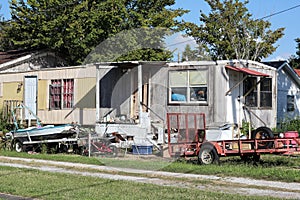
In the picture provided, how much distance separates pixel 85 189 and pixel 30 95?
1355cm

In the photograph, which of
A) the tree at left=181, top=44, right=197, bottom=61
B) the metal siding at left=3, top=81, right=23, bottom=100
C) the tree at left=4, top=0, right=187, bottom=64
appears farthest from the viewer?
the tree at left=4, top=0, right=187, bottom=64

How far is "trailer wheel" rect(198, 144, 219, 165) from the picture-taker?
1418cm

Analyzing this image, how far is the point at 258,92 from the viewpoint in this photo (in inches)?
818

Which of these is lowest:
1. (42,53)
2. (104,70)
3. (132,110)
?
(132,110)

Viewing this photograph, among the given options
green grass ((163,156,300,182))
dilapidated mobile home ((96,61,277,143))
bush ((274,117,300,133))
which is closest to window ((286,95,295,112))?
bush ((274,117,300,133))

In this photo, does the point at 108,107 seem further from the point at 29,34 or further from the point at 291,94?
the point at 29,34

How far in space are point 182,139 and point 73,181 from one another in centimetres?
508

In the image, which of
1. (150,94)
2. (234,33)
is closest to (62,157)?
(150,94)

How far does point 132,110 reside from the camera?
20516 mm

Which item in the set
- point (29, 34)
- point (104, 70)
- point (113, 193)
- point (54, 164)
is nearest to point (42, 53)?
point (29, 34)

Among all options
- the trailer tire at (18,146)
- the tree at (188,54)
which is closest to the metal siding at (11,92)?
the trailer tire at (18,146)

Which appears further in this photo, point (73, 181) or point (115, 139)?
A: point (115, 139)

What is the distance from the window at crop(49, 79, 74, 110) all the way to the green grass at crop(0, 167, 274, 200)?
359 inches

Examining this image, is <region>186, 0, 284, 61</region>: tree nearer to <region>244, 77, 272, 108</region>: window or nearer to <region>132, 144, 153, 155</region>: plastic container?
<region>244, 77, 272, 108</region>: window
